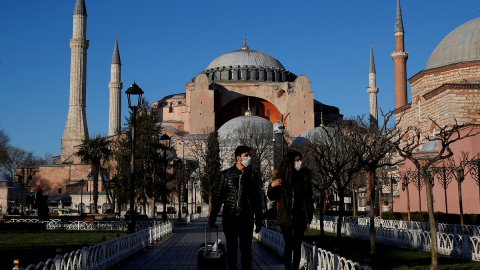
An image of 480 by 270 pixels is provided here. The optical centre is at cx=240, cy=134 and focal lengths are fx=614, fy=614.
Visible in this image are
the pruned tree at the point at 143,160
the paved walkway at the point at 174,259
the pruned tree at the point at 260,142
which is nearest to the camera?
the paved walkway at the point at 174,259

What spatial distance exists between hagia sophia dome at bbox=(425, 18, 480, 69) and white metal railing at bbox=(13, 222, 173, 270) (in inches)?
916

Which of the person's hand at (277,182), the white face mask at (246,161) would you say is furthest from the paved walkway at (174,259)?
the white face mask at (246,161)

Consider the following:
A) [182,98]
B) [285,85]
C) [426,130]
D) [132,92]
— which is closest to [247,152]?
[132,92]

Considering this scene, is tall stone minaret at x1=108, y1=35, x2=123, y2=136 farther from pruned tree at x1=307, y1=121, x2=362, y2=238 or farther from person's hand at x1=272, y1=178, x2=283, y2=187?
person's hand at x1=272, y1=178, x2=283, y2=187

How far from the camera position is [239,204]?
21.6 ft

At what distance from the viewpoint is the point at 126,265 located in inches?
414

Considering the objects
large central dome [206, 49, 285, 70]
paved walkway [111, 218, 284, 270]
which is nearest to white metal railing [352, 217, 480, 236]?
paved walkway [111, 218, 284, 270]

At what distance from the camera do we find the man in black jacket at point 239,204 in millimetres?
6590

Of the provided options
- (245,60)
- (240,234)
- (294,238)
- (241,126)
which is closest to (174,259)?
(294,238)

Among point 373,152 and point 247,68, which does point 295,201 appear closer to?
point 373,152

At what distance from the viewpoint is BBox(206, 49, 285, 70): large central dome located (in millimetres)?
68750

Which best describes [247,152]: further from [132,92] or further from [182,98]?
[182,98]

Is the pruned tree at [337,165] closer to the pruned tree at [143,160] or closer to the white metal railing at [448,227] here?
the white metal railing at [448,227]

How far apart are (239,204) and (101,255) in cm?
374
